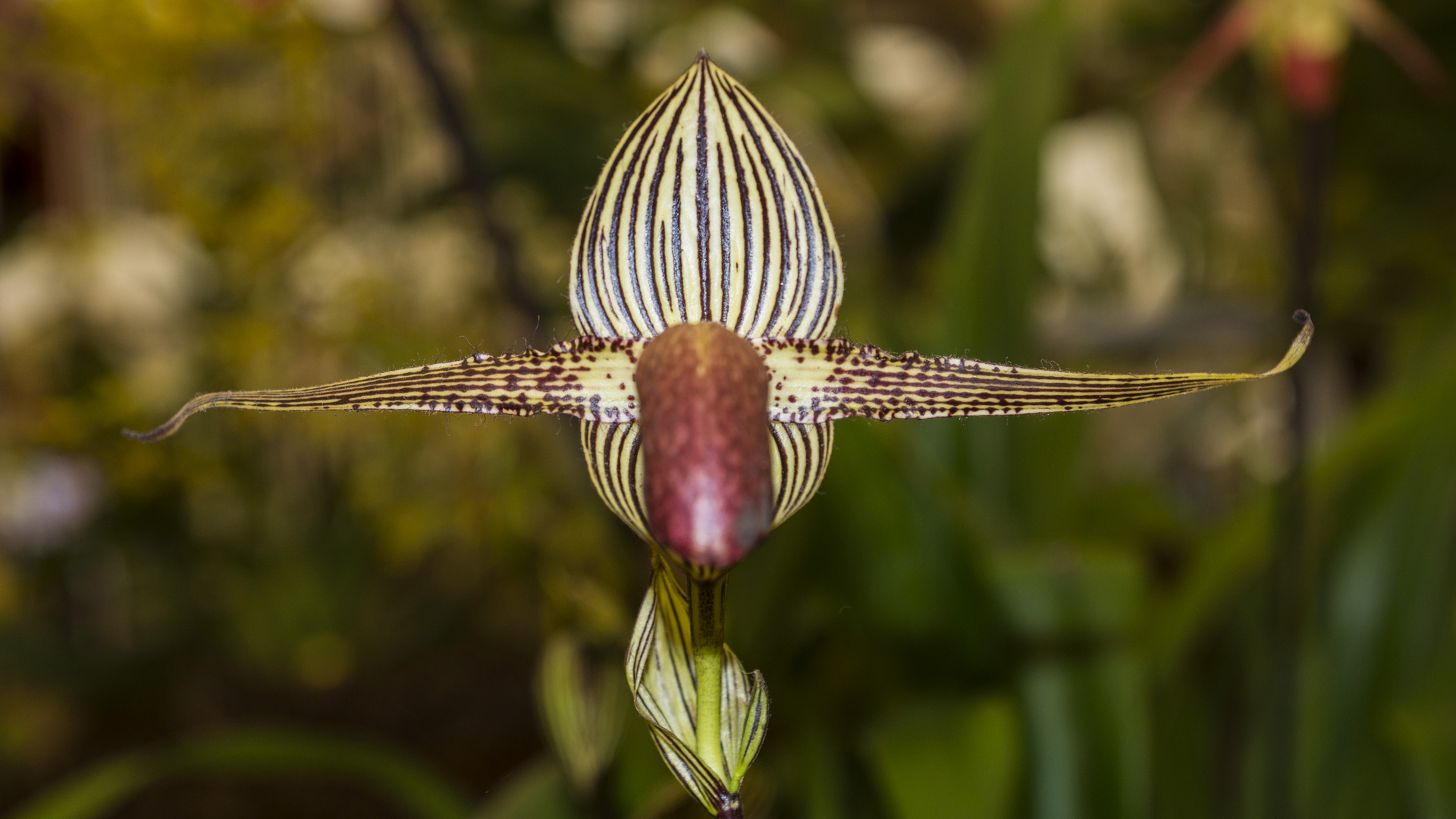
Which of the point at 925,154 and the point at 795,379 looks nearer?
the point at 795,379

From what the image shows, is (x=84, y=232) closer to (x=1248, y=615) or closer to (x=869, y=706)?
(x=869, y=706)

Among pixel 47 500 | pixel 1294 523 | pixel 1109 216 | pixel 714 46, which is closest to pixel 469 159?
pixel 1294 523

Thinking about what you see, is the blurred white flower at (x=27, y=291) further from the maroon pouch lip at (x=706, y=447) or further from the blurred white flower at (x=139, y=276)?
the maroon pouch lip at (x=706, y=447)

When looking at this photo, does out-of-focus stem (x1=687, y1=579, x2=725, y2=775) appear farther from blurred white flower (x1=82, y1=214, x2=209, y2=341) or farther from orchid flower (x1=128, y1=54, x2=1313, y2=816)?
blurred white flower (x1=82, y1=214, x2=209, y2=341)

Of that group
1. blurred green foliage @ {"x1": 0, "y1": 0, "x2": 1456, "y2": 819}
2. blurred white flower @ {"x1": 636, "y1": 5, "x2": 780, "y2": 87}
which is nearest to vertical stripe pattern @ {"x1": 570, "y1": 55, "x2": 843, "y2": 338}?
blurred green foliage @ {"x1": 0, "y1": 0, "x2": 1456, "y2": 819}

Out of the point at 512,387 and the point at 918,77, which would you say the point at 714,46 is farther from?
the point at 512,387

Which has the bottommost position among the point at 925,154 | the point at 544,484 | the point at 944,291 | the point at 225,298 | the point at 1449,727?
the point at 1449,727

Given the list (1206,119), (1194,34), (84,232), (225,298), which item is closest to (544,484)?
(225,298)
